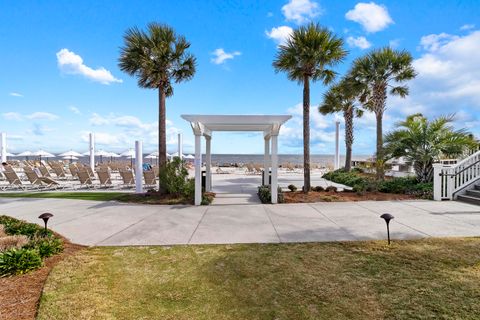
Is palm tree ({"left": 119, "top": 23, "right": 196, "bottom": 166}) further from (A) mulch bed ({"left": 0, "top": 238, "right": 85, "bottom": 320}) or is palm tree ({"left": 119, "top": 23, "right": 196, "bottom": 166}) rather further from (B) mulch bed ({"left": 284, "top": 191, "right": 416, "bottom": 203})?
(A) mulch bed ({"left": 0, "top": 238, "right": 85, "bottom": 320})

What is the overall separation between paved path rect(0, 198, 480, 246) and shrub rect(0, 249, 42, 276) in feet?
4.22

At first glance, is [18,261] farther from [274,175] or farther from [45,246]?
[274,175]

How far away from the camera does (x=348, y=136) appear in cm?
2041

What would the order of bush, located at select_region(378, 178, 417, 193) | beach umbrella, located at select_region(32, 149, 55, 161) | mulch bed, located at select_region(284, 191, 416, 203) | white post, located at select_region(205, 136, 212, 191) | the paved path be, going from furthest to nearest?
beach umbrella, located at select_region(32, 149, 55, 161)
white post, located at select_region(205, 136, 212, 191)
bush, located at select_region(378, 178, 417, 193)
mulch bed, located at select_region(284, 191, 416, 203)
the paved path

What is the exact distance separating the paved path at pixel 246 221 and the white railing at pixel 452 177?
809 millimetres

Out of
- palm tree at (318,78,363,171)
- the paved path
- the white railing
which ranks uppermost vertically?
palm tree at (318,78,363,171)

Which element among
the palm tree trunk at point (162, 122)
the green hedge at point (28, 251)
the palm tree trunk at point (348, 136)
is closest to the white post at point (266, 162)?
the palm tree trunk at point (162, 122)

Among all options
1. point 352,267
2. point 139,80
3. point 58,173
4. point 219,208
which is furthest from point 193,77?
point 58,173

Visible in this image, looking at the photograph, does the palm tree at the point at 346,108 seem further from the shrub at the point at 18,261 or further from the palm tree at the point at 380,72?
the shrub at the point at 18,261

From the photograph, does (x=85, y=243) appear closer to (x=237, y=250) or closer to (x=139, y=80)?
(x=237, y=250)

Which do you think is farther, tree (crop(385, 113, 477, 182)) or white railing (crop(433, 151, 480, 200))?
tree (crop(385, 113, 477, 182))

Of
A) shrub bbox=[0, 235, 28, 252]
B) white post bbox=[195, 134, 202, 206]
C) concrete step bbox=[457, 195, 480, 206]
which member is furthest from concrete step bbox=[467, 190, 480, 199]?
shrub bbox=[0, 235, 28, 252]

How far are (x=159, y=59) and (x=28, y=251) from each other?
A: 8.55 m

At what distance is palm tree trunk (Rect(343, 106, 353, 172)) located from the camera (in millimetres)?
19997
